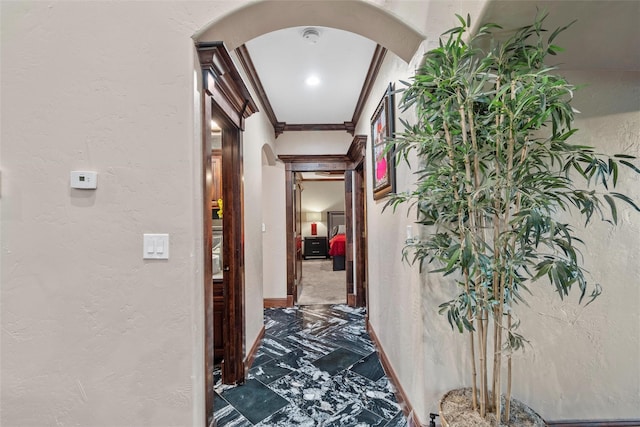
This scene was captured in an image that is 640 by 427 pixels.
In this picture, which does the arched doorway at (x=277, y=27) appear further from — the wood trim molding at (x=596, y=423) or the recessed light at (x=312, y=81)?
the wood trim molding at (x=596, y=423)

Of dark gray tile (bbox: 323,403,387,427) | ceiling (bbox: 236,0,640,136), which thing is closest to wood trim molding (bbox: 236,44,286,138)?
ceiling (bbox: 236,0,640,136)

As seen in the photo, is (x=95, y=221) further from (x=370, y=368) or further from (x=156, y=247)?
(x=370, y=368)

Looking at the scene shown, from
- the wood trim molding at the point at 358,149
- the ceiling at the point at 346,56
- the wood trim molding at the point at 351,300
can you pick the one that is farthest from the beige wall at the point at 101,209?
the wood trim molding at the point at 351,300

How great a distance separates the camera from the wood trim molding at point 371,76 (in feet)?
7.91

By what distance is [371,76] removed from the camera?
2.77m

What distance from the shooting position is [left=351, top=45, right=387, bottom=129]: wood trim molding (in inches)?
95.0

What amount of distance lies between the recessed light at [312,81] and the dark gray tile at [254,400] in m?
2.69

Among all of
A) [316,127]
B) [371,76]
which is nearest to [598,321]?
[371,76]

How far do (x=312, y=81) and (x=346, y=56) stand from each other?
0.52 meters

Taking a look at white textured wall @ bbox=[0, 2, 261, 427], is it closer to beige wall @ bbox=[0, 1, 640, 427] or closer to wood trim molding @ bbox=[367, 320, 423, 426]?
beige wall @ bbox=[0, 1, 640, 427]

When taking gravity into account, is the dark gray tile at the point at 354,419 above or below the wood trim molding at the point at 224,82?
below

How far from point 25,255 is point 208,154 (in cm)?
98

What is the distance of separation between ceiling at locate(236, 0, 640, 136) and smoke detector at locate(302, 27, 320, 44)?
17 millimetres

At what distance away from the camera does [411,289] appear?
178cm
